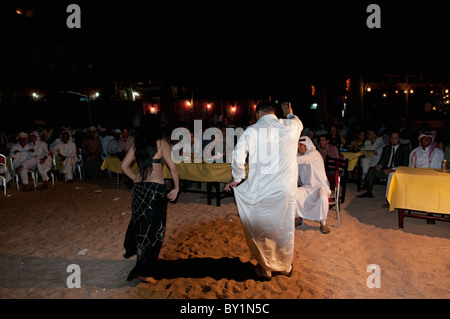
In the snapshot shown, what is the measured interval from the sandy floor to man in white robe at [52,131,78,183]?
132 inches

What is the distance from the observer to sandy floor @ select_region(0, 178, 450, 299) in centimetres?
339

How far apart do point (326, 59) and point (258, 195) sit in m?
19.5

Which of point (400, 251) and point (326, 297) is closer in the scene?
point (326, 297)

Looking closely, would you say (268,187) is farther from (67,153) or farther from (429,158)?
(67,153)

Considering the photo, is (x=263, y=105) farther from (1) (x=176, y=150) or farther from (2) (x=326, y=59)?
(2) (x=326, y=59)

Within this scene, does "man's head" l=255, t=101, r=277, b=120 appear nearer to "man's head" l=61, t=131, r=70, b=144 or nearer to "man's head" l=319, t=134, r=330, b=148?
"man's head" l=319, t=134, r=330, b=148

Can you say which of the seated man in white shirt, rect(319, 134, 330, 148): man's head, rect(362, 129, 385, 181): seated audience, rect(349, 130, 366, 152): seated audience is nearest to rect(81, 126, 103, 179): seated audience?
rect(319, 134, 330, 148): man's head

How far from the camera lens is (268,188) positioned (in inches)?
134

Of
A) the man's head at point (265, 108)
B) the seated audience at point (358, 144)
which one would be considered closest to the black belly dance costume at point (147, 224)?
the man's head at point (265, 108)

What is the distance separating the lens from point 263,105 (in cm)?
363

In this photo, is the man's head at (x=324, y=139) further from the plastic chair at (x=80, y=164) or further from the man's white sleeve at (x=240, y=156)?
the plastic chair at (x=80, y=164)

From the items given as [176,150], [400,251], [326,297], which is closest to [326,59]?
[176,150]

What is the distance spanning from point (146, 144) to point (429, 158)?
5.46 meters
